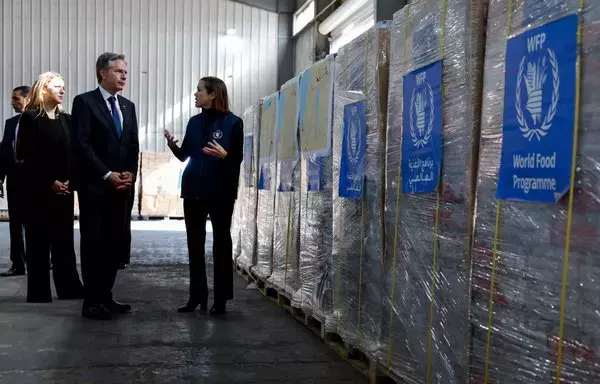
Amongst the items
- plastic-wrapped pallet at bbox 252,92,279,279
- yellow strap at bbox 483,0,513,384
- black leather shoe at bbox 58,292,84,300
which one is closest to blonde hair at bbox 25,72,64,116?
black leather shoe at bbox 58,292,84,300

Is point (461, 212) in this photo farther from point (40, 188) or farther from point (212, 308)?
point (40, 188)

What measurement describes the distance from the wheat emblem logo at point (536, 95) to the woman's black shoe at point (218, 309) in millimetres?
3195

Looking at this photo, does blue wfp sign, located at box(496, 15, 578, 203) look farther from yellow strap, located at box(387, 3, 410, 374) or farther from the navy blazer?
the navy blazer

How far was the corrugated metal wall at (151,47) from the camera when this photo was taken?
693 inches

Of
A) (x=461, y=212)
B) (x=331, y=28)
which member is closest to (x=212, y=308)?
(x=461, y=212)

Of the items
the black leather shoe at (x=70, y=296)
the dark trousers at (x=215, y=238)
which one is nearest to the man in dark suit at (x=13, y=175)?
the black leather shoe at (x=70, y=296)

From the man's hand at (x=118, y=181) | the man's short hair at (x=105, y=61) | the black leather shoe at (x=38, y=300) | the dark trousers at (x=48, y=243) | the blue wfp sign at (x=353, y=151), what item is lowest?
the black leather shoe at (x=38, y=300)

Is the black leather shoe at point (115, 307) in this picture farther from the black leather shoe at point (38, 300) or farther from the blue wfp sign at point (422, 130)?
the blue wfp sign at point (422, 130)

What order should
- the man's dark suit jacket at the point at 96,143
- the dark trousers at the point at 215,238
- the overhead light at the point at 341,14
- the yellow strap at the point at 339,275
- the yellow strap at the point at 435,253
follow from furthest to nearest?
the overhead light at the point at 341,14, the dark trousers at the point at 215,238, the man's dark suit jacket at the point at 96,143, the yellow strap at the point at 339,275, the yellow strap at the point at 435,253

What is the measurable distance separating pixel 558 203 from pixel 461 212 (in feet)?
1.83

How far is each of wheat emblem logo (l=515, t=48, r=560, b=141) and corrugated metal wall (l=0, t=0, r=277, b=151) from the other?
53.5ft

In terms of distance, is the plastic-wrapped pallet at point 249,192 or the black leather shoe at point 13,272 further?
the black leather shoe at point 13,272

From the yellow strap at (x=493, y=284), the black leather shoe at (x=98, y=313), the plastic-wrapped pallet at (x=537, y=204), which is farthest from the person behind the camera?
the black leather shoe at (x=98, y=313)

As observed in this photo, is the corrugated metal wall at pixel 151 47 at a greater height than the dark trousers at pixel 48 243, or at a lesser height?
Answer: greater
